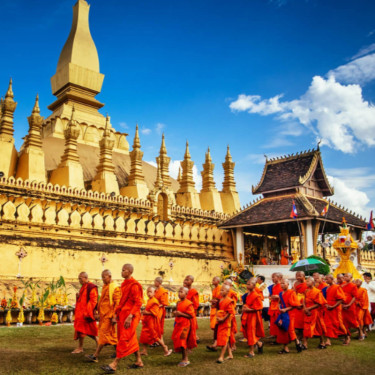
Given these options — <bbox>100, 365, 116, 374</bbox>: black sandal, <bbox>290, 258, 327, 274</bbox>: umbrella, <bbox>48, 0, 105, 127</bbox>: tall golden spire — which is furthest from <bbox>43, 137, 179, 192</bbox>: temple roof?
<bbox>100, 365, 116, 374</bbox>: black sandal

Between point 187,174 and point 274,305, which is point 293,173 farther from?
point 274,305

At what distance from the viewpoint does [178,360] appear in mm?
6980

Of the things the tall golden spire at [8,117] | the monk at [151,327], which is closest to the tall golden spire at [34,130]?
the tall golden spire at [8,117]

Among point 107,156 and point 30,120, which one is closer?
point 30,120

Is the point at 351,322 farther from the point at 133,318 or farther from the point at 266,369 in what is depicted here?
the point at 133,318

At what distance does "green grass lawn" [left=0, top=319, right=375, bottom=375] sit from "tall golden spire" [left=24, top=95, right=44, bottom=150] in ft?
44.6

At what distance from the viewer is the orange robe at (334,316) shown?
8828 mm

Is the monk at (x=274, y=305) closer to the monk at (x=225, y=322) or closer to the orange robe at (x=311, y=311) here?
the orange robe at (x=311, y=311)

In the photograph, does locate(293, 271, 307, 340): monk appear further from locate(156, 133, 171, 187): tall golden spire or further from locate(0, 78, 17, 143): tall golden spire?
locate(156, 133, 171, 187): tall golden spire

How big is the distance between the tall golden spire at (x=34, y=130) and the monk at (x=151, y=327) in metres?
15.3

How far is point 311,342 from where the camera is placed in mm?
9297

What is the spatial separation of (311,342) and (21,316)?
6.38 metres

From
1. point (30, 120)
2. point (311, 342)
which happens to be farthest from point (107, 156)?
point (311, 342)

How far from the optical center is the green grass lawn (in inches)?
241
